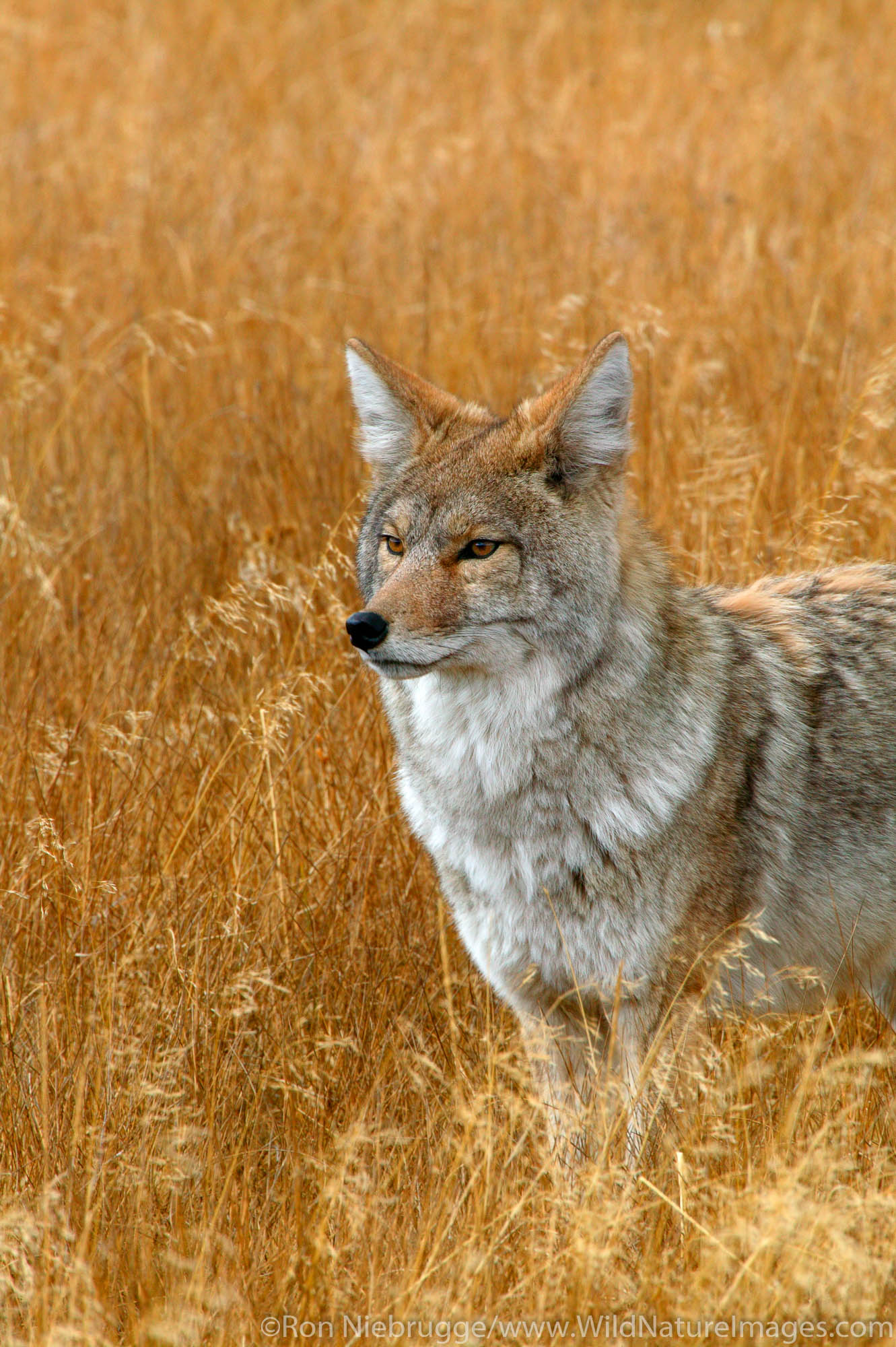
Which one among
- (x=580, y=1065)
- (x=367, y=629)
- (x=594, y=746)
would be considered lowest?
(x=580, y=1065)

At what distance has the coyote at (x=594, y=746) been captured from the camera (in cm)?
305

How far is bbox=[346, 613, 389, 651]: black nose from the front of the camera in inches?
113

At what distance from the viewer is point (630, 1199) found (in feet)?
8.86

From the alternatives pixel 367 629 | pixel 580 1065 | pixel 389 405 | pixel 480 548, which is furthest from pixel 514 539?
pixel 580 1065

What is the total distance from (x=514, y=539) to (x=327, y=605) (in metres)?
1.79

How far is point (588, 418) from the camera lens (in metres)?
3.11

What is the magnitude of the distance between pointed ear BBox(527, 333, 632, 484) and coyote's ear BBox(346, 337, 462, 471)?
363 mm

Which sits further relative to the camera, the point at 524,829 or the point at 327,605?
the point at 327,605

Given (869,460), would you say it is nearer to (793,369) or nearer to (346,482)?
(793,369)

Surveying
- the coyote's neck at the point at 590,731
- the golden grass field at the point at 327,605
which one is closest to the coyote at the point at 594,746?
the coyote's neck at the point at 590,731

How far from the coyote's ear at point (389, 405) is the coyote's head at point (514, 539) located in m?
0.18

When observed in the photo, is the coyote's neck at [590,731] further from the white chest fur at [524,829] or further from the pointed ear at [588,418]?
the pointed ear at [588,418]

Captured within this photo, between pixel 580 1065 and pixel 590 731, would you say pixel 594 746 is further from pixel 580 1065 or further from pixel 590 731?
pixel 580 1065

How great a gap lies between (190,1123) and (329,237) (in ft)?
18.5
